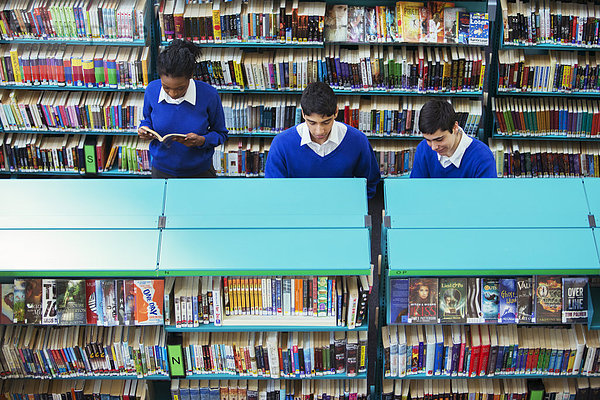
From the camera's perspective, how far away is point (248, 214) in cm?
331

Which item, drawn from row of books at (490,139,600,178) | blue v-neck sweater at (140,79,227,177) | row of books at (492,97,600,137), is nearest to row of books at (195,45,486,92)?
row of books at (492,97,600,137)

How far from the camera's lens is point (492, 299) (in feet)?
10.7

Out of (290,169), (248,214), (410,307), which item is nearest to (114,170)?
(290,169)

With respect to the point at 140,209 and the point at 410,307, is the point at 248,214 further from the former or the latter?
the point at 410,307

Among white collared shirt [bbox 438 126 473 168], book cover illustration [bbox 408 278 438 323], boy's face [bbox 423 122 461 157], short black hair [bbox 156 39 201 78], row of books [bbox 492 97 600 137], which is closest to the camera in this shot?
book cover illustration [bbox 408 278 438 323]

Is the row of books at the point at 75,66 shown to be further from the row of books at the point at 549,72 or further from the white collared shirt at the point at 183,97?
the row of books at the point at 549,72

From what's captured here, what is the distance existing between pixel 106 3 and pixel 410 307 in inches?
137

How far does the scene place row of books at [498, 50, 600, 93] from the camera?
5504mm

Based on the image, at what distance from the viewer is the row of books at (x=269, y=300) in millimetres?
3287

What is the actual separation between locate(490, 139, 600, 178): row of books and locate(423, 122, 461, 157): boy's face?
232cm

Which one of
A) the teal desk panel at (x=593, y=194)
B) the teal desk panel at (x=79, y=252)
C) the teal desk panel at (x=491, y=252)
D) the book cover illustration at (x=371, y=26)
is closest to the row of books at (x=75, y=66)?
the book cover illustration at (x=371, y=26)

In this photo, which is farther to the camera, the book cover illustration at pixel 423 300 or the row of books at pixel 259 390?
the row of books at pixel 259 390

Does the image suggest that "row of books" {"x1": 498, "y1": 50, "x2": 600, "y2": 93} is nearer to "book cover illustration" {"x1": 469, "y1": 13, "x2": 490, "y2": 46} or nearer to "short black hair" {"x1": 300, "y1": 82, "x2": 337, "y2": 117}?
"book cover illustration" {"x1": 469, "y1": 13, "x2": 490, "y2": 46}

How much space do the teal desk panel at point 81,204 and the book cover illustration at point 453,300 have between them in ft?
4.38
